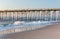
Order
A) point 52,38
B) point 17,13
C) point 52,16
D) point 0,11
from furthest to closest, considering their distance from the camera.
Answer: point 17,13 < point 0,11 < point 52,16 < point 52,38

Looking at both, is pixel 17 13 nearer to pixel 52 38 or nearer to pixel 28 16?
pixel 28 16

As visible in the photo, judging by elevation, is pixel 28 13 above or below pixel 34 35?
below

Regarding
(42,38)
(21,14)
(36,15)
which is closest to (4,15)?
(21,14)

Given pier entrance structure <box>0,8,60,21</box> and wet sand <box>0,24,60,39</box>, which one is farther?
pier entrance structure <box>0,8,60,21</box>

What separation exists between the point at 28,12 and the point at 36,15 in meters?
1.53

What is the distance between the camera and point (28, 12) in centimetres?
2364

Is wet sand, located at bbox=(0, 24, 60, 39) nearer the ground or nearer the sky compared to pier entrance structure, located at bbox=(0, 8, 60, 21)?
nearer the sky

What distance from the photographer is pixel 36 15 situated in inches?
898

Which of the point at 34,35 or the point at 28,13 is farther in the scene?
the point at 28,13

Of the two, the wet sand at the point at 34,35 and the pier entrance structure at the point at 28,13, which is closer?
the wet sand at the point at 34,35

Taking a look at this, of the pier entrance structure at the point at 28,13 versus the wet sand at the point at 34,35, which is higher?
the wet sand at the point at 34,35

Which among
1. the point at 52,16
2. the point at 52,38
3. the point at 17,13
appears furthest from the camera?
the point at 17,13

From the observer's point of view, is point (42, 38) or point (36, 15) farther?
point (36, 15)

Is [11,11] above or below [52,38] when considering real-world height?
below
